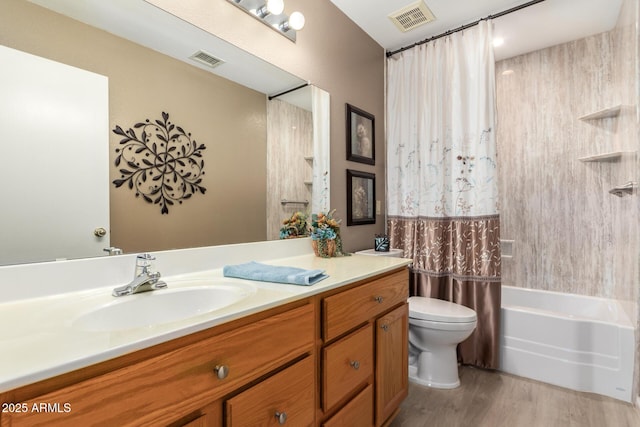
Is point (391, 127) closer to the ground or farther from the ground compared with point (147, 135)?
farther from the ground

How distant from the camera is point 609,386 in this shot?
1.86 m

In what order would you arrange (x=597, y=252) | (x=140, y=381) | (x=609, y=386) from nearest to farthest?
(x=140, y=381) < (x=609, y=386) < (x=597, y=252)

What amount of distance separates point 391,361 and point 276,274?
0.77 m

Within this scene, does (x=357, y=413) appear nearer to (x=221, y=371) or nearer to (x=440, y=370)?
(x=221, y=371)

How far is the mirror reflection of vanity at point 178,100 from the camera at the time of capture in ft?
3.22

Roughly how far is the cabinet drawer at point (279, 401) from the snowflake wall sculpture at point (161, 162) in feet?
2.49

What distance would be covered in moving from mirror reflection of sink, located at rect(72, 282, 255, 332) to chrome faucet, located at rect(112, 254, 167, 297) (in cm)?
2

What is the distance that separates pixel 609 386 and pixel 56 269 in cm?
283

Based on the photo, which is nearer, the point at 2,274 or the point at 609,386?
the point at 2,274

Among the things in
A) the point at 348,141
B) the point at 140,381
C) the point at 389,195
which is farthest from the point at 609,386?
the point at 140,381

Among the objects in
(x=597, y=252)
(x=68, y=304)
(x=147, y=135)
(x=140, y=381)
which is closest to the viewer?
(x=140, y=381)

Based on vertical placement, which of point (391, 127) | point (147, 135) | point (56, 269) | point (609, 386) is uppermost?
point (391, 127)

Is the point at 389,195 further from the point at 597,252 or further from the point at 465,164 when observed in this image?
the point at 597,252

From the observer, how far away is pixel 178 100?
125cm
